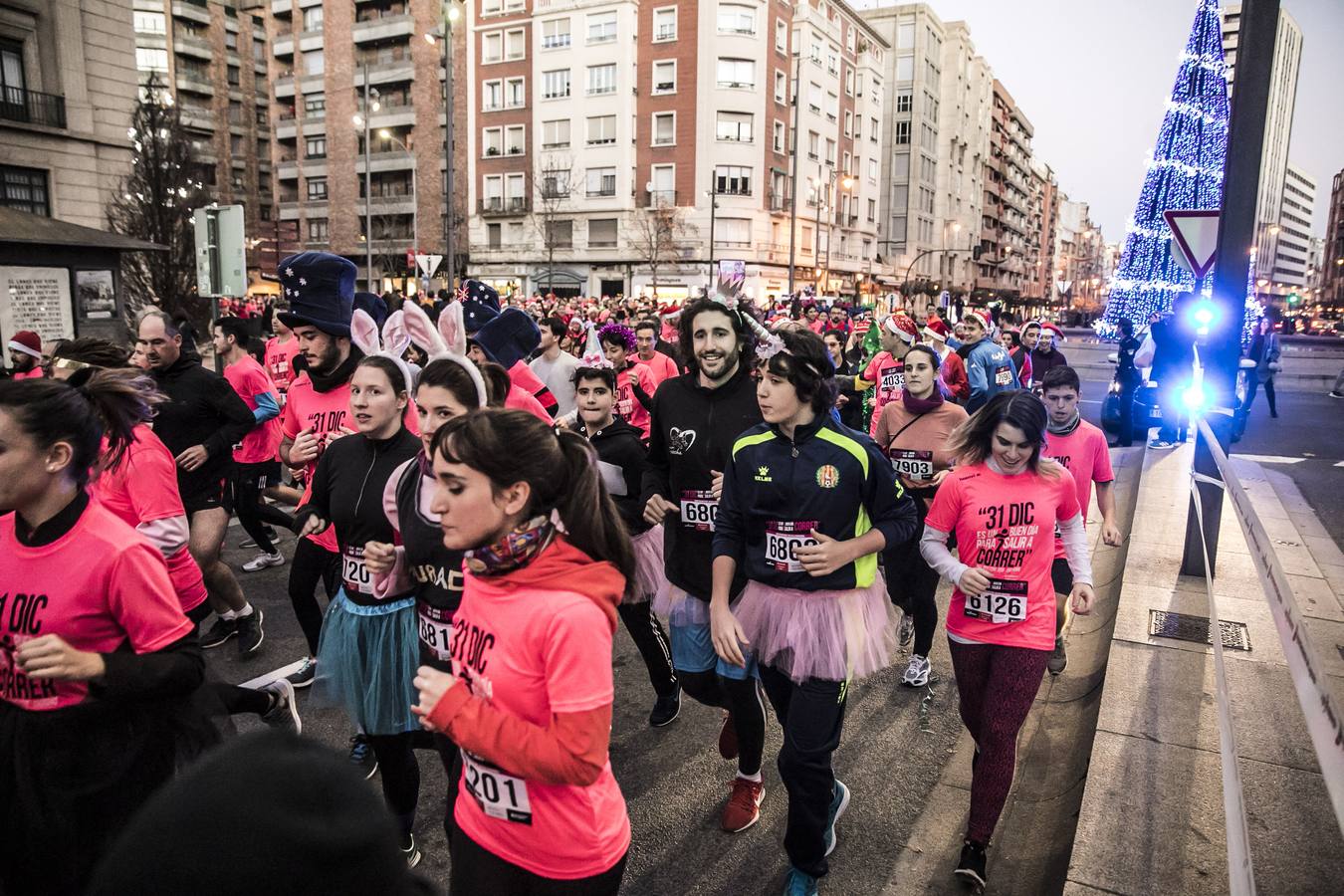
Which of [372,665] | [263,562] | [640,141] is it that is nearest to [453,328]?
[372,665]

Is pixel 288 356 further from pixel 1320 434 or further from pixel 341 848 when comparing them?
pixel 1320 434

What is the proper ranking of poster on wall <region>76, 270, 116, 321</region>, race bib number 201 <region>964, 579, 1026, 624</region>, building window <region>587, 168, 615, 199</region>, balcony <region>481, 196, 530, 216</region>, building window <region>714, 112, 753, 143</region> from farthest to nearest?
1. balcony <region>481, 196, 530, 216</region>
2. building window <region>587, 168, 615, 199</region>
3. building window <region>714, 112, 753, 143</region>
4. poster on wall <region>76, 270, 116, 321</region>
5. race bib number 201 <region>964, 579, 1026, 624</region>

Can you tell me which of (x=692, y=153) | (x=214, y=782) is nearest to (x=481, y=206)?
(x=692, y=153)

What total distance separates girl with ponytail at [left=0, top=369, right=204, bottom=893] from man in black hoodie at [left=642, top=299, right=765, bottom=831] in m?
2.25

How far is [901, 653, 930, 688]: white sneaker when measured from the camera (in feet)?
18.4

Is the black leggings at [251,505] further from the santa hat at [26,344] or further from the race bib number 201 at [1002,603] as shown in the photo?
the race bib number 201 at [1002,603]

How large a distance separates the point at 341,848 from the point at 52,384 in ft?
8.23

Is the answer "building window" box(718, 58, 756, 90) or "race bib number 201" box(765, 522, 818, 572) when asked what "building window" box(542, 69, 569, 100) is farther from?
"race bib number 201" box(765, 522, 818, 572)

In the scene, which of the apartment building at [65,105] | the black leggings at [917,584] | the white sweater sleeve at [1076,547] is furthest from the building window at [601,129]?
the white sweater sleeve at [1076,547]

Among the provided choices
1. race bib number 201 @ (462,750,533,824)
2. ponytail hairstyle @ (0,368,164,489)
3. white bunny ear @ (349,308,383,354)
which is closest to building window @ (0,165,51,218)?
white bunny ear @ (349,308,383,354)

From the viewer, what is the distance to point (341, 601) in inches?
146

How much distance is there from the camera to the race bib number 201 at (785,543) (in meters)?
3.63

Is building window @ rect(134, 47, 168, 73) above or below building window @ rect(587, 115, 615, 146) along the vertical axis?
above

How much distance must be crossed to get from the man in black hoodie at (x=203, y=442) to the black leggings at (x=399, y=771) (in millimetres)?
2821
